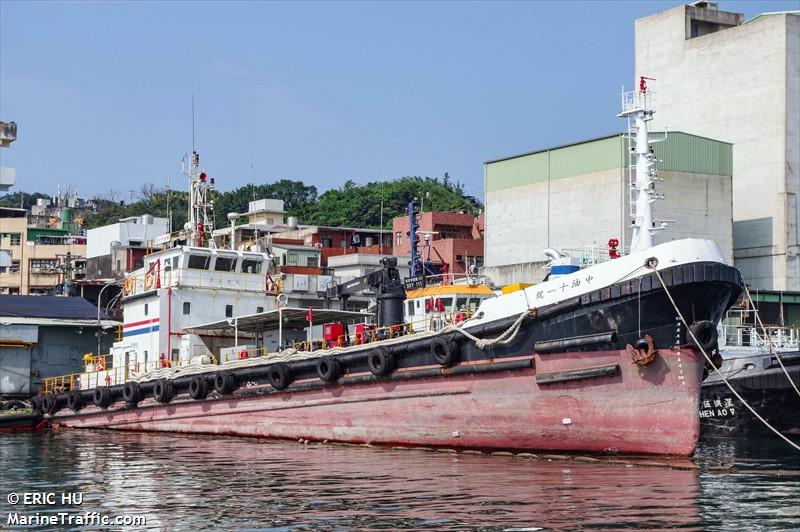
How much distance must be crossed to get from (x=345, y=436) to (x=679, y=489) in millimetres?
10415

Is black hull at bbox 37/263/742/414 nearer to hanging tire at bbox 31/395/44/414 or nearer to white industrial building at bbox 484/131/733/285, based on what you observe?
hanging tire at bbox 31/395/44/414

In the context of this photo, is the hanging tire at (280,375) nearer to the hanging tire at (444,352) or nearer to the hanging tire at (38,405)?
the hanging tire at (444,352)

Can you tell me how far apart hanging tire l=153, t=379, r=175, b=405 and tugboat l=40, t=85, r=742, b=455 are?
0.12 m

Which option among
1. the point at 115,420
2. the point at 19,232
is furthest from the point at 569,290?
the point at 19,232

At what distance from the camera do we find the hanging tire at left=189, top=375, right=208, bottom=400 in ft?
97.2

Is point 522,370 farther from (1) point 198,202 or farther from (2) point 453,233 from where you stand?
(2) point 453,233

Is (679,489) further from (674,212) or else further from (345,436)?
(674,212)

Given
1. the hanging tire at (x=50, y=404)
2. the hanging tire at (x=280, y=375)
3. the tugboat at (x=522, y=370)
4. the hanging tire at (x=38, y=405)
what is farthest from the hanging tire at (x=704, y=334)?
the hanging tire at (x=38, y=405)

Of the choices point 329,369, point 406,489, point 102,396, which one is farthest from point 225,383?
point 406,489

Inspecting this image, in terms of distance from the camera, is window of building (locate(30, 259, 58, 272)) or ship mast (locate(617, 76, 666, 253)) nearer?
ship mast (locate(617, 76, 666, 253))

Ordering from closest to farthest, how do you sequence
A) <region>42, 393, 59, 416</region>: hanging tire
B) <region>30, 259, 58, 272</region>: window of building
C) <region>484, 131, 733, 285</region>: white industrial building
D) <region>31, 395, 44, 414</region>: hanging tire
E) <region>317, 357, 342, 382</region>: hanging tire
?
<region>317, 357, 342, 382</region>: hanging tire, <region>42, 393, 59, 416</region>: hanging tire, <region>31, 395, 44, 414</region>: hanging tire, <region>484, 131, 733, 285</region>: white industrial building, <region>30, 259, 58, 272</region>: window of building

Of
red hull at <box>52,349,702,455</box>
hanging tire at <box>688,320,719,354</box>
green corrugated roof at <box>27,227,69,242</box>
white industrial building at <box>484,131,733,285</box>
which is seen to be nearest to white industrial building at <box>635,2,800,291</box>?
white industrial building at <box>484,131,733,285</box>

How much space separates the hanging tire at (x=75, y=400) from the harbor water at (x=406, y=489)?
1009 cm

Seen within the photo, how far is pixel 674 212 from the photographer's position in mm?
49031
